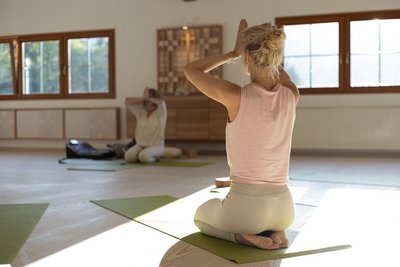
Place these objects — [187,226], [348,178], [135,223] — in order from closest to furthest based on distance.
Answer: [187,226], [135,223], [348,178]

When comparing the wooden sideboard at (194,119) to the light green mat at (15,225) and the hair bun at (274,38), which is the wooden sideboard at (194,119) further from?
the hair bun at (274,38)

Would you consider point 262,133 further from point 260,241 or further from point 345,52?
point 345,52

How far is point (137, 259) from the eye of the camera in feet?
7.37

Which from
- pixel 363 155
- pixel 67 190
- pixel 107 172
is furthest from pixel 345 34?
pixel 67 190

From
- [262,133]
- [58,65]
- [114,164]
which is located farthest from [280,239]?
[58,65]

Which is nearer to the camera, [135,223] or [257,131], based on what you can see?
[257,131]

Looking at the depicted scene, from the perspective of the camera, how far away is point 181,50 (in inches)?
332

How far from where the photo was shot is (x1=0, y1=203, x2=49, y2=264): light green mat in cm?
238

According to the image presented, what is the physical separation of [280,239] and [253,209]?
228mm

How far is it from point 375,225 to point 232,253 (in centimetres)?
109

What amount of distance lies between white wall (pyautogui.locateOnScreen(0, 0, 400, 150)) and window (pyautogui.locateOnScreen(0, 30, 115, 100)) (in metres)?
0.14

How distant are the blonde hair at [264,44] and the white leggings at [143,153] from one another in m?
4.54

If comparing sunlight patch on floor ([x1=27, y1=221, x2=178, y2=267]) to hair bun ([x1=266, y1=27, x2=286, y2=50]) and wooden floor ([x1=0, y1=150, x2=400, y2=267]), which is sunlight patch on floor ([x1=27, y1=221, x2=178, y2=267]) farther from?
hair bun ([x1=266, y1=27, x2=286, y2=50])

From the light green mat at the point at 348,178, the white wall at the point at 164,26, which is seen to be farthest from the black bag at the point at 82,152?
the light green mat at the point at 348,178
